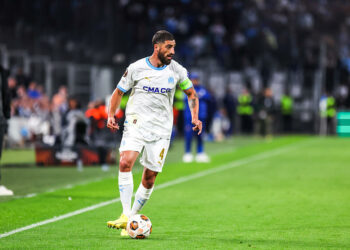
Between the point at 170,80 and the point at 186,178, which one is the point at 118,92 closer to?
the point at 170,80

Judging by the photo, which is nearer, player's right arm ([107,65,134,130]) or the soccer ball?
the soccer ball

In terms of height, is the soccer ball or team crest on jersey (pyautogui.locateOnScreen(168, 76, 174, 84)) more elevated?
team crest on jersey (pyautogui.locateOnScreen(168, 76, 174, 84))

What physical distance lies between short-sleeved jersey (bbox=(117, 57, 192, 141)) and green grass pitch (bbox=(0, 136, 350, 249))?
1.14 metres

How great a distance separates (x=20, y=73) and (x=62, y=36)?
367 centimetres

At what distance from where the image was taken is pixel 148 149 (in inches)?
349

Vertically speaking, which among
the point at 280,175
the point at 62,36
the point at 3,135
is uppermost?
the point at 62,36

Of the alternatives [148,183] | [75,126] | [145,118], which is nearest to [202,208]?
[148,183]

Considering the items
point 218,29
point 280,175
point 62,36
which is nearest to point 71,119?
point 280,175

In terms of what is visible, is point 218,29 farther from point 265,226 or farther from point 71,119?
point 265,226

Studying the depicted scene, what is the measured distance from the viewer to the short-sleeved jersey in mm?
8859

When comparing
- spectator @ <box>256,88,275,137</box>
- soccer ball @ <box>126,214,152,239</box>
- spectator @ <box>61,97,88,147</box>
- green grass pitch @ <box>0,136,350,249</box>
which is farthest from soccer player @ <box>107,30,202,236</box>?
spectator @ <box>256,88,275,137</box>

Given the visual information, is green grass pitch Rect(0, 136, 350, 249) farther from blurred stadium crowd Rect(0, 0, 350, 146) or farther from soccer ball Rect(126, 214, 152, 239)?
blurred stadium crowd Rect(0, 0, 350, 146)

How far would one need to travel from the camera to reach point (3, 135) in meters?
12.4

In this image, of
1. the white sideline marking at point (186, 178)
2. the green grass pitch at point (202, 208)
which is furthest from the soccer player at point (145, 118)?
the white sideline marking at point (186, 178)
